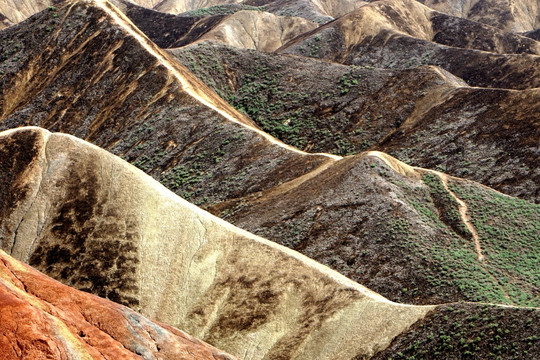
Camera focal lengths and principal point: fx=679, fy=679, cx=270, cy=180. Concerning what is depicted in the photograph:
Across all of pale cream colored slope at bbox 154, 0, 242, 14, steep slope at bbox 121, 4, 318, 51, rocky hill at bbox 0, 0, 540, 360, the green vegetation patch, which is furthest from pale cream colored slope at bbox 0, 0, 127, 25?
the green vegetation patch

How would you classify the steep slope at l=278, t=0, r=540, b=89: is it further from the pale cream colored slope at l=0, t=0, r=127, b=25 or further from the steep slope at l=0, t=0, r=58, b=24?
the steep slope at l=0, t=0, r=58, b=24

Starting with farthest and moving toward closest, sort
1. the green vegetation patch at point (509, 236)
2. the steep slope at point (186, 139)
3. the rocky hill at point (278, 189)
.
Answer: the steep slope at point (186, 139), the green vegetation patch at point (509, 236), the rocky hill at point (278, 189)

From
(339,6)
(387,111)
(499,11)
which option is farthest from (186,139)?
(499,11)

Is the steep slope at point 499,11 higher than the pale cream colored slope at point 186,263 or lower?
lower

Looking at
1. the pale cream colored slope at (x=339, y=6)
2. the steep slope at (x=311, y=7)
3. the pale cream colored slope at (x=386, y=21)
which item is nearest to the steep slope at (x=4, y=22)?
the steep slope at (x=311, y=7)

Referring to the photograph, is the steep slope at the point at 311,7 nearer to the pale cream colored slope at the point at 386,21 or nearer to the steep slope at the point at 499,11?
the pale cream colored slope at the point at 386,21

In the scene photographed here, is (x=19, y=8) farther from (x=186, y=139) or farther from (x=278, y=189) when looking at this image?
(x=278, y=189)

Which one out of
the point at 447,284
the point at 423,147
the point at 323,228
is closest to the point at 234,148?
the point at 323,228
